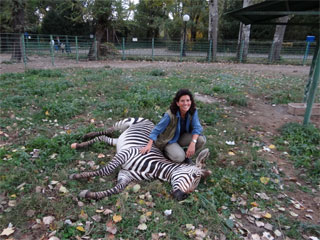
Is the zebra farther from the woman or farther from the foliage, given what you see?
the foliage

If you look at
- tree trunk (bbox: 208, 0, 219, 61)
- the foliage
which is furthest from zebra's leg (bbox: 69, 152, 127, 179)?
tree trunk (bbox: 208, 0, 219, 61)

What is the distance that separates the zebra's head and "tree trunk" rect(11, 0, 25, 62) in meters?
13.7

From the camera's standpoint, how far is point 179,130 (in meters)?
3.85

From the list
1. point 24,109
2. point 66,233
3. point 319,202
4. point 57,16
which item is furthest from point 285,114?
point 57,16

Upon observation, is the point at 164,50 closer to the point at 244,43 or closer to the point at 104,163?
the point at 244,43

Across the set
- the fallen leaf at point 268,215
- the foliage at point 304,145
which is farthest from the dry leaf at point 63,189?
the foliage at point 304,145

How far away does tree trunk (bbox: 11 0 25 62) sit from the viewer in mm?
13945

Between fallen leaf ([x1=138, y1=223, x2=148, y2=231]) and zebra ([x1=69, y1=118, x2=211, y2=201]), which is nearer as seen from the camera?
A: fallen leaf ([x1=138, y1=223, x2=148, y2=231])

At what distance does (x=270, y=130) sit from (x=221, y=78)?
17.9ft

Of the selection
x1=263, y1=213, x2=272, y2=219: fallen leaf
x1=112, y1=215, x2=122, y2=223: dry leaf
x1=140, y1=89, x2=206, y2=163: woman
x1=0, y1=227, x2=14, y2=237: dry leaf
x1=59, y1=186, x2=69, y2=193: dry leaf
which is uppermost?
x1=140, y1=89, x2=206, y2=163: woman

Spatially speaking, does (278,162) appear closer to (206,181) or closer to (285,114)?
(206,181)

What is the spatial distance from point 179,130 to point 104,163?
1.28 metres

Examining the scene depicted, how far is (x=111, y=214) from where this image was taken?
287cm

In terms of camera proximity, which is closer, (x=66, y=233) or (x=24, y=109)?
(x=66, y=233)
